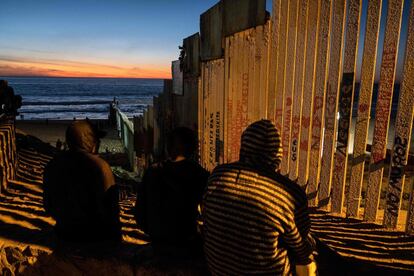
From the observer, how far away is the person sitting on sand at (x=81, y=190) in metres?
2.63

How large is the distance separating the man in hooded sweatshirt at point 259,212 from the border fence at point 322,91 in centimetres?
194

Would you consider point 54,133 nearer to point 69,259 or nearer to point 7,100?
point 7,100

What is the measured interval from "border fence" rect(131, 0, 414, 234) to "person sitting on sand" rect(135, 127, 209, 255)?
2.05 metres

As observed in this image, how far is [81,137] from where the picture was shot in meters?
2.65

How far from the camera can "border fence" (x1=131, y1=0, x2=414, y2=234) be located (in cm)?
326

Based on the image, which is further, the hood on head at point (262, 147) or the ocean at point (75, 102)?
the ocean at point (75, 102)

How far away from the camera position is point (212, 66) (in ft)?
20.7

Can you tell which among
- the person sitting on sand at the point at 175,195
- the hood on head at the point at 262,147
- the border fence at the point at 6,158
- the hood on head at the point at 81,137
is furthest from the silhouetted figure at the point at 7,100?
the hood on head at the point at 262,147

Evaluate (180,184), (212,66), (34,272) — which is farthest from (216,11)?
(34,272)

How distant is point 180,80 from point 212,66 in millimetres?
1751

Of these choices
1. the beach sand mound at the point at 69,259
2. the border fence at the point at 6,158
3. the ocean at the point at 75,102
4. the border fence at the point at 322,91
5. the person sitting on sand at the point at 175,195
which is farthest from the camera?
the ocean at the point at 75,102

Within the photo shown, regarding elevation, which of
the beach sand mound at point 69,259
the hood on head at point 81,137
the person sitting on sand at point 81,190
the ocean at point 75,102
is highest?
the hood on head at point 81,137

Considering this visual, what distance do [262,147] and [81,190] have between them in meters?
1.60

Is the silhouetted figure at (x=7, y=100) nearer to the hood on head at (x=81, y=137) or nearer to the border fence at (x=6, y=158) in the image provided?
the border fence at (x=6, y=158)
